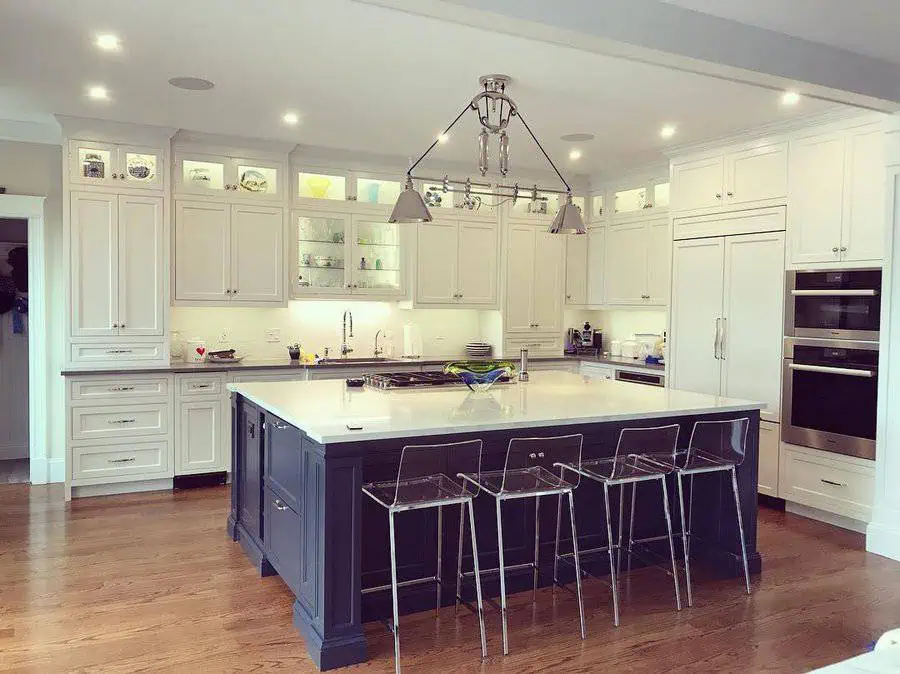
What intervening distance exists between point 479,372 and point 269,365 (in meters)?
2.31

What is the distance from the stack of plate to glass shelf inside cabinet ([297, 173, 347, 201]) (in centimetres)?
185

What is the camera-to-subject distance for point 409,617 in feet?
10.8

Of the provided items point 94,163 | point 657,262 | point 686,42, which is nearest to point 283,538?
point 686,42

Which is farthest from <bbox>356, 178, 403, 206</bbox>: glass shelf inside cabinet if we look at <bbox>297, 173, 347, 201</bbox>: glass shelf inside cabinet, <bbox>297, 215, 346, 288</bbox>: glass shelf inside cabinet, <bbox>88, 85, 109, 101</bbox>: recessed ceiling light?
<bbox>88, 85, 109, 101</bbox>: recessed ceiling light

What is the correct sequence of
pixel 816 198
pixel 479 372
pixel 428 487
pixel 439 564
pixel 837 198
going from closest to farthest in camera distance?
pixel 428 487 → pixel 439 564 → pixel 479 372 → pixel 837 198 → pixel 816 198

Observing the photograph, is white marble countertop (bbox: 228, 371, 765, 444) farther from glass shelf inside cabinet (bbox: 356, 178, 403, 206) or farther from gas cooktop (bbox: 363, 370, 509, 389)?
glass shelf inside cabinet (bbox: 356, 178, 403, 206)

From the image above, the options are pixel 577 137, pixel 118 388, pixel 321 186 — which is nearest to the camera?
pixel 118 388

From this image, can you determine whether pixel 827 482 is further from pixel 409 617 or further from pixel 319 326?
pixel 319 326

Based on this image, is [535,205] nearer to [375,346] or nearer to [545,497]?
[375,346]

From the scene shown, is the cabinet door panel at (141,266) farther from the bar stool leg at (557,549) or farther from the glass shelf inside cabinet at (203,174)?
the bar stool leg at (557,549)

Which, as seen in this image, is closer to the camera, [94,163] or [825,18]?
[825,18]

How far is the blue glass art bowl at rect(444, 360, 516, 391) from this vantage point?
159 inches

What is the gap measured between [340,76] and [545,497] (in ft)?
8.50

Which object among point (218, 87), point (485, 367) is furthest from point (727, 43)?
point (218, 87)
